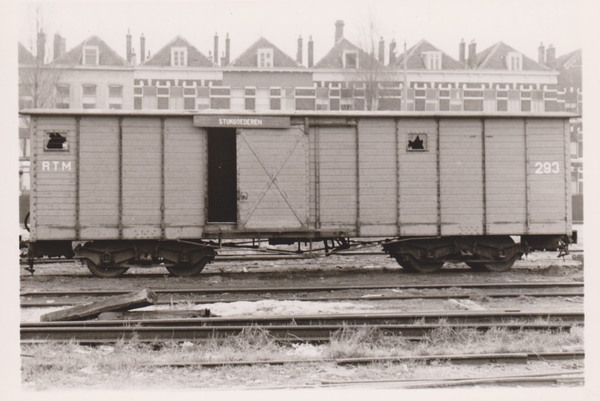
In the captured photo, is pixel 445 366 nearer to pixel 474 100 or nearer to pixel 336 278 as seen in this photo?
pixel 336 278

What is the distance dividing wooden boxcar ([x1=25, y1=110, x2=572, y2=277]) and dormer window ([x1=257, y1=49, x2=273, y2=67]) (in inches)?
830

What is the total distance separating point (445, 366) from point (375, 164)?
6.02 m

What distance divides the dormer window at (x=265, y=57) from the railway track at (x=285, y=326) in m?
26.0

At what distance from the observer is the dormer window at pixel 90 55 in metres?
31.0

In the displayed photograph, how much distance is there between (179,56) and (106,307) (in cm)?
2657

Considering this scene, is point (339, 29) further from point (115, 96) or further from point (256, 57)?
point (115, 96)

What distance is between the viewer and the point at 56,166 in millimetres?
10680

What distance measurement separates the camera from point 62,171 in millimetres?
10688

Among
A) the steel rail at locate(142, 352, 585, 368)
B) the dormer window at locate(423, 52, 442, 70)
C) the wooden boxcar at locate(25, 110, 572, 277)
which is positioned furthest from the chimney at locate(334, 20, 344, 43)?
the steel rail at locate(142, 352, 585, 368)

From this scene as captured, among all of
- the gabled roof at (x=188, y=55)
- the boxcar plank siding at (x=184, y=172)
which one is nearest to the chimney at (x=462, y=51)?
the gabled roof at (x=188, y=55)

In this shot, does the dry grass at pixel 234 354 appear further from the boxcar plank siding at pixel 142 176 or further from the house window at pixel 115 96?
the house window at pixel 115 96

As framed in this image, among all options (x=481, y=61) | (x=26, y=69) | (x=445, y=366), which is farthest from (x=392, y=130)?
(x=481, y=61)

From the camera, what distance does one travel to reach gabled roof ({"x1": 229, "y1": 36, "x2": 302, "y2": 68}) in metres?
30.8

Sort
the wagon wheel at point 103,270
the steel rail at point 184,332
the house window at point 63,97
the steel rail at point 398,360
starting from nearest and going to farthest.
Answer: the steel rail at point 398,360 < the steel rail at point 184,332 < the wagon wheel at point 103,270 < the house window at point 63,97
